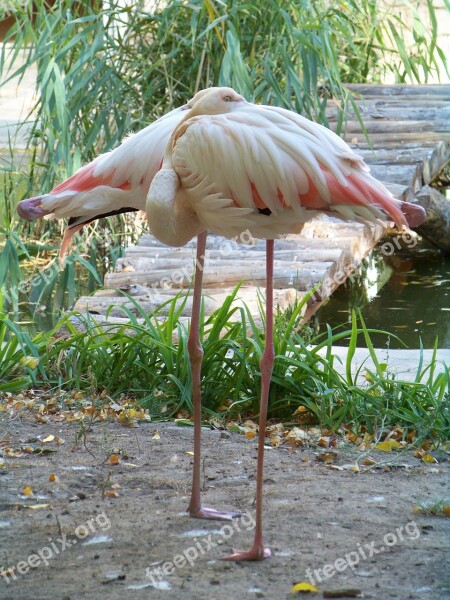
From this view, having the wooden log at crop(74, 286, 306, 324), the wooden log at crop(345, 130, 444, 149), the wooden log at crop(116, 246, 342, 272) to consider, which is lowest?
the wooden log at crop(74, 286, 306, 324)

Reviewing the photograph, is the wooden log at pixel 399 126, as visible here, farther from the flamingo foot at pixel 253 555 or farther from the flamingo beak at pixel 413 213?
the flamingo foot at pixel 253 555

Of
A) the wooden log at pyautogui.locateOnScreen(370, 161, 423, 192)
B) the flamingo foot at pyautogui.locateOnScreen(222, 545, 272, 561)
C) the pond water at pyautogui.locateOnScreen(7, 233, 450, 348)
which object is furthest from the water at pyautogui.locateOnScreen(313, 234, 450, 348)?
the flamingo foot at pyautogui.locateOnScreen(222, 545, 272, 561)

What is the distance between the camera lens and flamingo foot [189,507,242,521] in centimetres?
281

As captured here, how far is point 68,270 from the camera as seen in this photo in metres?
5.73

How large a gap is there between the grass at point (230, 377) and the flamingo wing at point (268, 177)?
1.26 m

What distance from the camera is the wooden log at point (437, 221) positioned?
7.93 meters

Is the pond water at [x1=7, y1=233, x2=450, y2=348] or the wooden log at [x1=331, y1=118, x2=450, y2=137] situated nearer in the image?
the pond water at [x1=7, y1=233, x2=450, y2=348]

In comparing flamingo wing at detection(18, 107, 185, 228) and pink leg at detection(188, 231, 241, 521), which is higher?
flamingo wing at detection(18, 107, 185, 228)

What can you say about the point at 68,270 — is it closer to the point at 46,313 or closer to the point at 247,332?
the point at 46,313

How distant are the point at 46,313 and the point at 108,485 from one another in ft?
12.1
